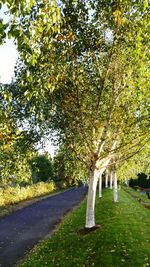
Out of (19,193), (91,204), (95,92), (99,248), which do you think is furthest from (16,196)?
(99,248)

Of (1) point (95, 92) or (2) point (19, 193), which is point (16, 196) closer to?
(2) point (19, 193)

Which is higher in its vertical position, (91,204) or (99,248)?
(91,204)

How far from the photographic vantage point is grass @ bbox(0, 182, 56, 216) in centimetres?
3789

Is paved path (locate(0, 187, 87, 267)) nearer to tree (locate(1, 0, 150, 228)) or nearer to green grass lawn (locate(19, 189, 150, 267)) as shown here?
green grass lawn (locate(19, 189, 150, 267))

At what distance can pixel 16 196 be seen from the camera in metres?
42.8

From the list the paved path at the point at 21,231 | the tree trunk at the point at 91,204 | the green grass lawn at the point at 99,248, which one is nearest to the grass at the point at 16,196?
the paved path at the point at 21,231

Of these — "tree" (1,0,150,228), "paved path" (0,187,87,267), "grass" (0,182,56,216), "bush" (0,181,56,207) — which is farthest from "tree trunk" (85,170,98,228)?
"grass" (0,182,56,216)

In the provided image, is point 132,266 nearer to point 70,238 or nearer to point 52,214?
point 70,238

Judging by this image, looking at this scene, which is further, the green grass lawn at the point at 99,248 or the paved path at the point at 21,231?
the paved path at the point at 21,231

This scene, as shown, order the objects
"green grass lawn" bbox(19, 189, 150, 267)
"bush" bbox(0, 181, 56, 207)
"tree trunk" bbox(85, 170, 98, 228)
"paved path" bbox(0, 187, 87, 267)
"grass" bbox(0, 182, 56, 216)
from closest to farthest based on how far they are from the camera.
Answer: "green grass lawn" bbox(19, 189, 150, 267) → "paved path" bbox(0, 187, 87, 267) → "tree trunk" bbox(85, 170, 98, 228) → "grass" bbox(0, 182, 56, 216) → "bush" bbox(0, 181, 56, 207)

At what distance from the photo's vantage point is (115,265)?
13.3m

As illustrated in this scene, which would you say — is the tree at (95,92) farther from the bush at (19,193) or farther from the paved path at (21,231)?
the bush at (19,193)

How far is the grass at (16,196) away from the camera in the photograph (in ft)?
124

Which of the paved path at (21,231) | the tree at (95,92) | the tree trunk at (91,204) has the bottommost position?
the paved path at (21,231)
